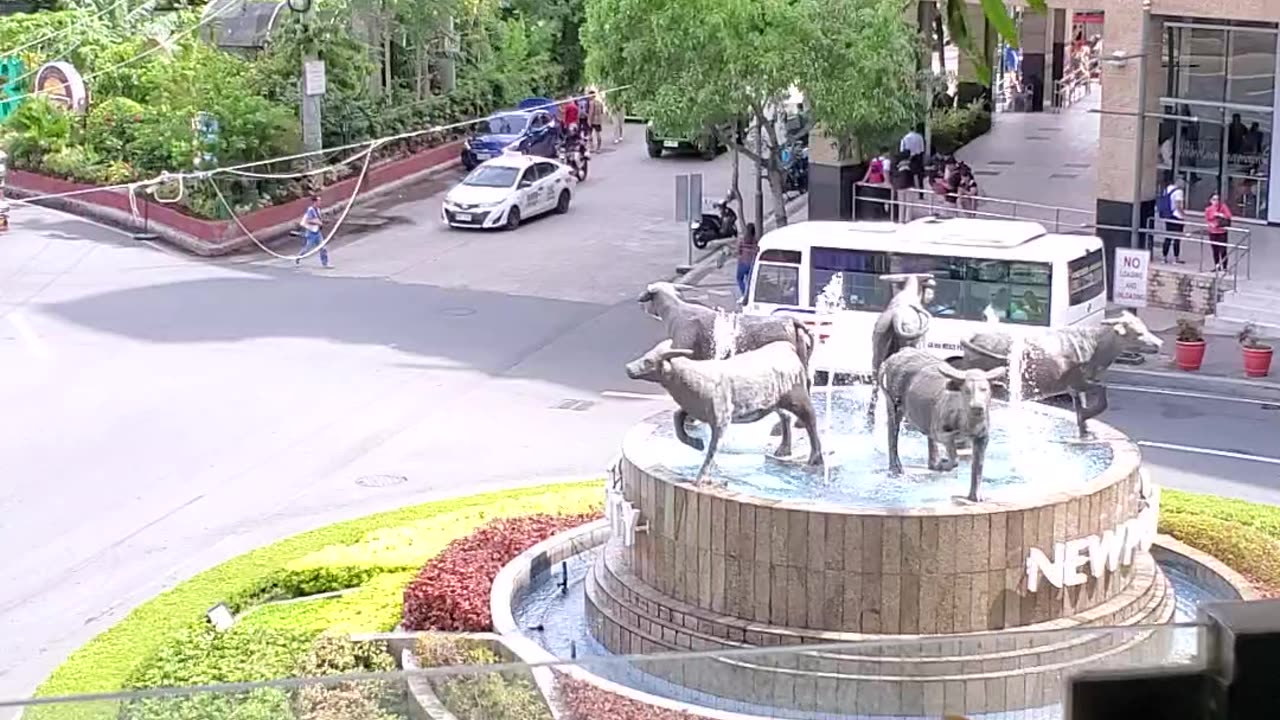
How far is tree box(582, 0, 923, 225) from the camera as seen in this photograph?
3003cm

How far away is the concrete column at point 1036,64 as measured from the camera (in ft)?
168

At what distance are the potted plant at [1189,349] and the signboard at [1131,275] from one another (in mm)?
1589

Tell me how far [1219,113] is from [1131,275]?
7.72 metres

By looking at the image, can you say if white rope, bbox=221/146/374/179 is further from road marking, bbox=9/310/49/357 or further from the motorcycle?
road marking, bbox=9/310/49/357

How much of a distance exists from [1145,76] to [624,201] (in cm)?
1459

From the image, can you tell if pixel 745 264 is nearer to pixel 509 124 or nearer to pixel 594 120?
pixel 509 124

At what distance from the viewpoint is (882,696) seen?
6.52m

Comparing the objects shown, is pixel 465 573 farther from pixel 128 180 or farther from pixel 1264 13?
pixel 128 180

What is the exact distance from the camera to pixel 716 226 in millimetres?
35125

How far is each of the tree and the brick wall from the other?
16.1ft

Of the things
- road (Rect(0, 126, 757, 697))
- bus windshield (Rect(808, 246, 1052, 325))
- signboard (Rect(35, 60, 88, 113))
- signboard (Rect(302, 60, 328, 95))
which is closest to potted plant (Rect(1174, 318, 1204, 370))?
bus windshield (Rect(808, 246, 1052, 325))

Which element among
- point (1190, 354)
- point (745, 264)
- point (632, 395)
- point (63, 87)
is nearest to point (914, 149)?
point (745, 264)

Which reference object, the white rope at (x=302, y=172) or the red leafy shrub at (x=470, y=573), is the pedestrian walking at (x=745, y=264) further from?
the red leafy shrub at (x=470, y=573)

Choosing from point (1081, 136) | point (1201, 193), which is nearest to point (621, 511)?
point (1201, 193)
